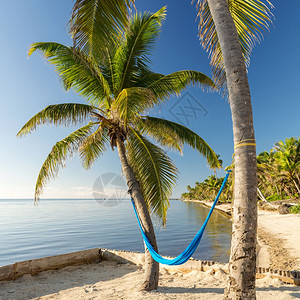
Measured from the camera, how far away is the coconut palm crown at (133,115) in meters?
5.43

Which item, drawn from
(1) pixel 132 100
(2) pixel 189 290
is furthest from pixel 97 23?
(2) pixel 189 290

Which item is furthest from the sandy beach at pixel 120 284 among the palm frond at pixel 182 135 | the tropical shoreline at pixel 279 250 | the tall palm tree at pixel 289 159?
the tall palm tree at pixel 289 159

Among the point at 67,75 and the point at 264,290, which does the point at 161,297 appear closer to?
the point at 264,290

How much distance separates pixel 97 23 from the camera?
3.63m

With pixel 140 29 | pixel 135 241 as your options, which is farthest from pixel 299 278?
pixel 135 241

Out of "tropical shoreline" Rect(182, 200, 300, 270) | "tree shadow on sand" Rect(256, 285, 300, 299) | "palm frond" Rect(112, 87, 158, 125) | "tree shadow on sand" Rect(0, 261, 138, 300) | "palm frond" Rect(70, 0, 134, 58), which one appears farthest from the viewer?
"tropical shoreline" Rect(182, 200, 300, 270)

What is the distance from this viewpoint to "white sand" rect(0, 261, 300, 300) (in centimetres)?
422

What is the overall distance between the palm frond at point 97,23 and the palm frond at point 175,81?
6.26ft

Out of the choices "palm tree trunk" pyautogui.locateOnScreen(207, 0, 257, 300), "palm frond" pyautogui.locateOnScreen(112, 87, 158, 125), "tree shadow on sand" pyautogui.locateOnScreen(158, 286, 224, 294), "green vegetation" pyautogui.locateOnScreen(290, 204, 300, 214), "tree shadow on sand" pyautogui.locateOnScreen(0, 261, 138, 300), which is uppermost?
"palm frond" pyautogui.locateOnScreen(112, 87, 158, 125)

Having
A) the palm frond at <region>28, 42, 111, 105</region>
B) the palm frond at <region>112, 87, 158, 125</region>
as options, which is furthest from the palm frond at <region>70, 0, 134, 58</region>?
A: the palm frond at <region>28, 42, 111, 105</region>

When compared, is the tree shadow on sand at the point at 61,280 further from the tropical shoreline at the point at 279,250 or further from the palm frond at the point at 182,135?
the tropical shoreline at the point at 279,250

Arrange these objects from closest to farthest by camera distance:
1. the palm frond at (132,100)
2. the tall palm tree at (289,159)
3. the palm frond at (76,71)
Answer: the palm frond at (132,100) → the palm frond at (76,71) → the tall palm tree at (289,159)

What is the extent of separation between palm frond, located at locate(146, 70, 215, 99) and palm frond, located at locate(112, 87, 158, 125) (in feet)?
3.67

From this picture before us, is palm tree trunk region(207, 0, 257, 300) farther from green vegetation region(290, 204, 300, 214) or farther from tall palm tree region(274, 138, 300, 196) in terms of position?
tall palm tree region(274, 138, 300, 196)
